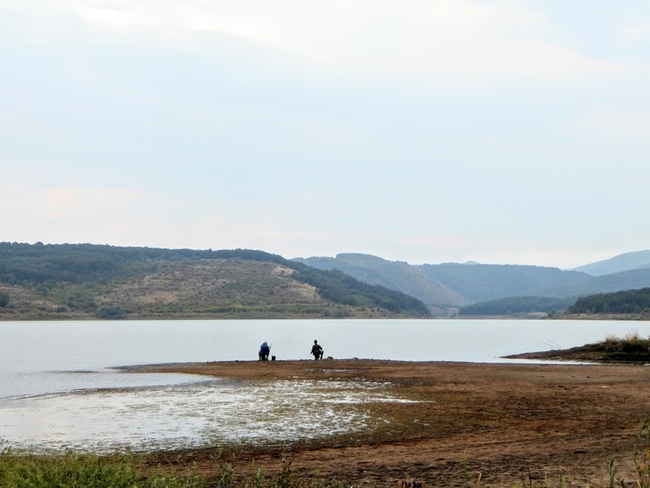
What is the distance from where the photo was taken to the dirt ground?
37.1 feet

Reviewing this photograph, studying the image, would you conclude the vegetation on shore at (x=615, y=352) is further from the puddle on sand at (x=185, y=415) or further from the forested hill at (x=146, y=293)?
the forested hill at (x=146, y=293)

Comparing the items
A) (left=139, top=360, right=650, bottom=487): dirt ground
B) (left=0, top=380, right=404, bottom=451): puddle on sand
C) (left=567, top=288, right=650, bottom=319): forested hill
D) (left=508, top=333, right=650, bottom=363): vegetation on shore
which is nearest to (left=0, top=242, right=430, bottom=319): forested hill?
(left=567, top=288, right=650, bottom=319): forested hill

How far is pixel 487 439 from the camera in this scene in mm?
14750

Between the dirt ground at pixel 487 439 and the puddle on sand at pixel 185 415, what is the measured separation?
118 centimetres

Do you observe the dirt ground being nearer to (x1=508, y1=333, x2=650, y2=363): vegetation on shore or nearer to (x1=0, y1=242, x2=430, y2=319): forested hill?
(x1=508, y1=333, x2=650, y2=363): vegetation on shore

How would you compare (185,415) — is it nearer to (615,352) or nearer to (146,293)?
(615,352)

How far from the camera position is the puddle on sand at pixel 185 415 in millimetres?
15820

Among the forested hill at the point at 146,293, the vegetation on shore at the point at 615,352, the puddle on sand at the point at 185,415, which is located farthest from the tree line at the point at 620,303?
the puddle on sand at the point at 185,415

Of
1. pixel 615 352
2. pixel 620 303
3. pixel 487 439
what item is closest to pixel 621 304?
pixel 620 303

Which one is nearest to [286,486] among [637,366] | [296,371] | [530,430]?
[530,430]

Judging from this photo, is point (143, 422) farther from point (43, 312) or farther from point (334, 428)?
point (43, 312)

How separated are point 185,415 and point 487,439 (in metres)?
7.97

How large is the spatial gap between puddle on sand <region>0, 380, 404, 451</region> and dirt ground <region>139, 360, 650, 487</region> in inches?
46.5

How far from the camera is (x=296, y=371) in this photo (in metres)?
33.1
